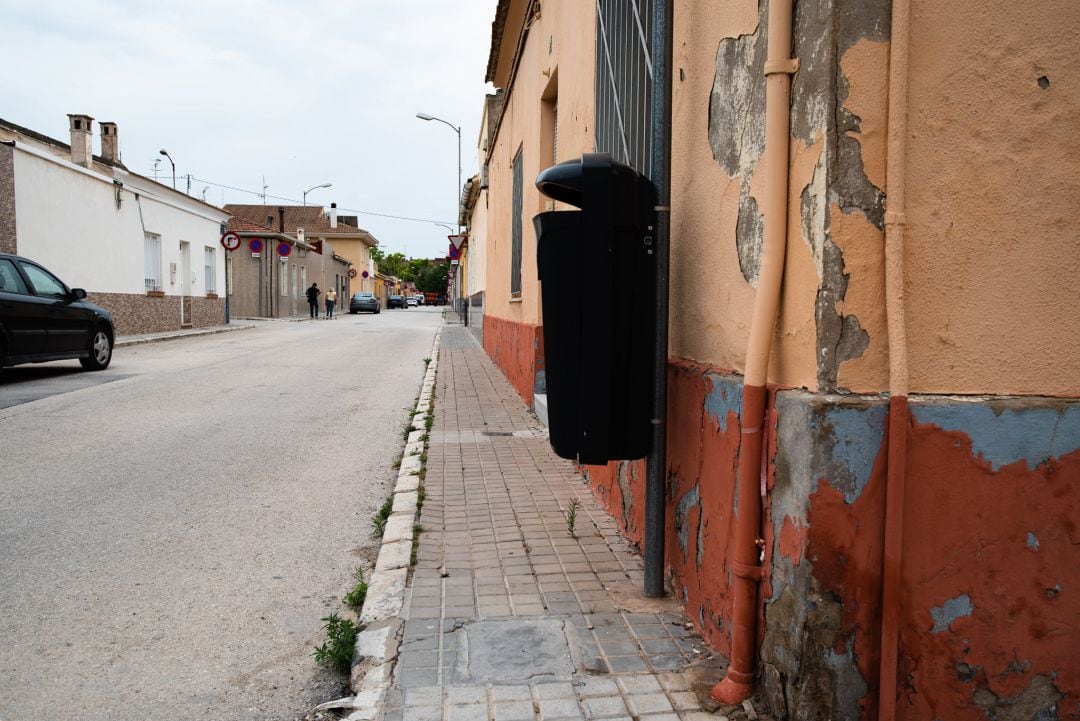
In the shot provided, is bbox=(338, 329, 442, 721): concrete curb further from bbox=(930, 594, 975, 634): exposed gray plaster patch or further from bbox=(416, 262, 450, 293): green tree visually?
bbox=(416, 262, 450, 293): green tree

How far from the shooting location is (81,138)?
22.5 m

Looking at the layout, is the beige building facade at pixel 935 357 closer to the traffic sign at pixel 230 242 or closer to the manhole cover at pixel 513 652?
the manhole cover at pixel 513 652

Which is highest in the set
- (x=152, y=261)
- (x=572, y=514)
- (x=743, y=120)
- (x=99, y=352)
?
(x=152, y=261)

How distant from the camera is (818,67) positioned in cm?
230

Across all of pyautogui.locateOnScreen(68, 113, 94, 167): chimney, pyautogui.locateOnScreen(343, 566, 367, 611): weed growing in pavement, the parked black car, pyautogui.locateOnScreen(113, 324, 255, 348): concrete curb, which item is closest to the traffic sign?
pyautogui.locateOnScreen(113, 324, 255, 348): concrete curb

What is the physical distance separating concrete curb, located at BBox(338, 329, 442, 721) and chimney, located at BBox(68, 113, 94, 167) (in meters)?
21.4

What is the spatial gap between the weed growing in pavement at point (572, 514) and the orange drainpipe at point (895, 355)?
2315 millimetres

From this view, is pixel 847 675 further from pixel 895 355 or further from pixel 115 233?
pixel 115 233

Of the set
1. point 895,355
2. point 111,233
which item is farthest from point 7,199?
point 895,355

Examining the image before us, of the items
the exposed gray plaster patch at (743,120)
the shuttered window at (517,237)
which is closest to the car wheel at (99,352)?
the shuttered window at (517,237)

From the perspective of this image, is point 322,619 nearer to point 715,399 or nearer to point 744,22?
point 715,399

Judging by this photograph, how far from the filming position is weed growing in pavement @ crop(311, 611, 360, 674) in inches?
120

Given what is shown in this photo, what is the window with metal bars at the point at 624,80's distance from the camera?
425 cm

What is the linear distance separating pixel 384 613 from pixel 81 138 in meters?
23.8
